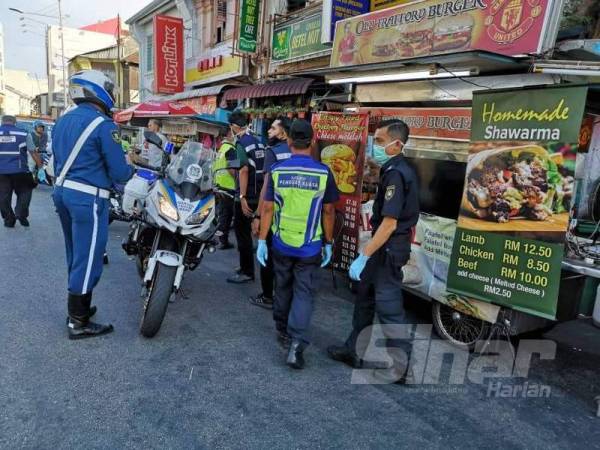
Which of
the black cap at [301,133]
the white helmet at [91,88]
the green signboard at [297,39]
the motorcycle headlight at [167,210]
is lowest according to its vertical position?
the motorcycle headlight at [167,210]

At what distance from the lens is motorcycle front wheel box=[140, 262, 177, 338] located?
143 inches

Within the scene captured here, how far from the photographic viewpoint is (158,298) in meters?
3.62

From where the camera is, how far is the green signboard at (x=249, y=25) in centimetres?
1111

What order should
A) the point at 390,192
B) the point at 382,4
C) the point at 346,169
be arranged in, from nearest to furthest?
the point at 390,192
the point at 346,169
the point at 382,4

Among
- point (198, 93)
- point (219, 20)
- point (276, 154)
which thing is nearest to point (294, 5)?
point (219, 20)

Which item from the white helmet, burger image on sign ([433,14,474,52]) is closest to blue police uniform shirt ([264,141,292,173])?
the white helmet

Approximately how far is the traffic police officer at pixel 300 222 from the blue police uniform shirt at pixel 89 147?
4.13ft

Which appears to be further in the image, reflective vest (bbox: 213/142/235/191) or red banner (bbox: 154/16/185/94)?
red banner (bbox: 154/16/185/94)

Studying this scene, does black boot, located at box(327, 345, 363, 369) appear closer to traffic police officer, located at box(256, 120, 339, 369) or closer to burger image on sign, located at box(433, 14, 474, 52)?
traffic police officer, located at box(256, 120, 339, 369)

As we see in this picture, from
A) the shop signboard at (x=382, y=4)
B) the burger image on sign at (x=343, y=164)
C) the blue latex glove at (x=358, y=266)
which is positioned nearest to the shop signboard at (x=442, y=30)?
the burger image on sign at (x=343, y=164)

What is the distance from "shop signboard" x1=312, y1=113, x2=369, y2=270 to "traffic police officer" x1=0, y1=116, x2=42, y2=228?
18.6 feet

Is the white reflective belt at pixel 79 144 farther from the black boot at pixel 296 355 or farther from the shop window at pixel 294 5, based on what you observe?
the shop window at pixel 294 5

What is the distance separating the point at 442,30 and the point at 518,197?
10.0 feet

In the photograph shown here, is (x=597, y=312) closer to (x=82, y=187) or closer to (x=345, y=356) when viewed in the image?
(x=345, y=356)
